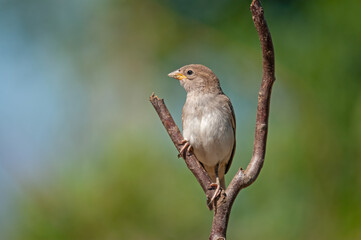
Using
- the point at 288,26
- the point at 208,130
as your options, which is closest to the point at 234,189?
the point at 208,130

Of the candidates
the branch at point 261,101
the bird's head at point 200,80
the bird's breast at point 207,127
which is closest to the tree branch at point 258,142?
the branch at point 261,101

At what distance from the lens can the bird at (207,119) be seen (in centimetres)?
473

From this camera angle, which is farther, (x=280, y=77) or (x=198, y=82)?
(x=280, y=77)

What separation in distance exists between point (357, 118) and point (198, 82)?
1988mm

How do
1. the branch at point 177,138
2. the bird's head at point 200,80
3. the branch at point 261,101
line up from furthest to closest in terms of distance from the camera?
1. the bird's head at point 200,80
2. the branch at point 177,138
3. the branch at point 261,101

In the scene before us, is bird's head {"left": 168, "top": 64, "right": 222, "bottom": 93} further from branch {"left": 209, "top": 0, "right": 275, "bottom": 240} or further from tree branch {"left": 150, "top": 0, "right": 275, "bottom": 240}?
branch {"left": 209, "top": 0, "right": 275, "bottom": 240}

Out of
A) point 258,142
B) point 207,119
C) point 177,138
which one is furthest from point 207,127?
point 258,142

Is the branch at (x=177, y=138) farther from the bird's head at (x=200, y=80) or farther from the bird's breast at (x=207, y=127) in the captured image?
the bird's head at (x=200, y=80)

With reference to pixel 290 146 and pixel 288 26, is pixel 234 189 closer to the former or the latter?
pixel 290 146

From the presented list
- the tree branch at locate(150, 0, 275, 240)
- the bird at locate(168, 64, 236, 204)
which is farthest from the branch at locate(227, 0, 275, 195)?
the bird at locate(168, 64, 236, 204)

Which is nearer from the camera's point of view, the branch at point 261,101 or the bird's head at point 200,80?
the branch at point 261,101

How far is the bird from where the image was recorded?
473 centimetres

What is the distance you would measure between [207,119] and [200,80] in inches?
19.1

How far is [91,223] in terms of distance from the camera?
19.8 ft
